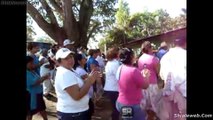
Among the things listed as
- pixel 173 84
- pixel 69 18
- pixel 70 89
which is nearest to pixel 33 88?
pixel 70 89

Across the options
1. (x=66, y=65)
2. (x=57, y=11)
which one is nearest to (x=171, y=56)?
(x=66, y=65)

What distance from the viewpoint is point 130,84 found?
9.48ft

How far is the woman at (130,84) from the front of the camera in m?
2.87

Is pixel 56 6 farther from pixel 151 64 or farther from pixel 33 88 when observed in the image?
pixel 151 64

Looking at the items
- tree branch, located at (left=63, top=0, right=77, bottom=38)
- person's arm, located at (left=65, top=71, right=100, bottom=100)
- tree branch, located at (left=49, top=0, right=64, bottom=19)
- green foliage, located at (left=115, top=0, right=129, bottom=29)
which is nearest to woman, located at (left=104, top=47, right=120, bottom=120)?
green foliage, located at (left=115, top=0, right=129, bottom=29)

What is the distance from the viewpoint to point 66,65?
8.24 feet

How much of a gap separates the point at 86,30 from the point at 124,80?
4969 mm

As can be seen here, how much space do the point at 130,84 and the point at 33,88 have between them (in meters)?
1.25

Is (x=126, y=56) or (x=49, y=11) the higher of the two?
(x=49, y=11)

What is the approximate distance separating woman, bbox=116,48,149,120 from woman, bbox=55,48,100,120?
49 cm

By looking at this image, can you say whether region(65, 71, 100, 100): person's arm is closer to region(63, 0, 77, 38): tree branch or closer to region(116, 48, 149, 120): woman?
region(116, 48, 149, 120): woman
